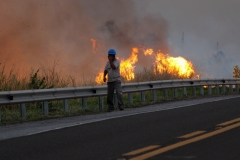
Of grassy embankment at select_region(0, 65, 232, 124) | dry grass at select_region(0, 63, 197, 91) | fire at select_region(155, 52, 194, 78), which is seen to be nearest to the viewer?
grassy embankment at select_region(0, 65, 232, 124)

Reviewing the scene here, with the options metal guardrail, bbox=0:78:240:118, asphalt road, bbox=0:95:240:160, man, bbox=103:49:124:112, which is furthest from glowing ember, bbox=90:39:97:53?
asphalt road, bbox=0:95:240:160

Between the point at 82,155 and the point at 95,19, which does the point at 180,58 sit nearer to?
the point at 95,19

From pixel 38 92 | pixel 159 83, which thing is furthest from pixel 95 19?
pixel 38 92

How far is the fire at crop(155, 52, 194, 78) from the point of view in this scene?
3012cm

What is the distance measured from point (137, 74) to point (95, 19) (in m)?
9.11

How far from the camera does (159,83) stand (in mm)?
23266

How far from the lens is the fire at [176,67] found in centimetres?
3012

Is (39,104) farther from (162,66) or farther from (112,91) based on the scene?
(162,66)

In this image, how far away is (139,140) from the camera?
1083cm

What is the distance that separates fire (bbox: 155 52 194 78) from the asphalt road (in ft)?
50.2

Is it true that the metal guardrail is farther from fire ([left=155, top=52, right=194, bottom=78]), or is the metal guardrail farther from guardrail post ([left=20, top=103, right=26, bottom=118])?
fire ([left=155, top=52, right=194, bottom=78])

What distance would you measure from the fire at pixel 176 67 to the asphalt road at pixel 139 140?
15303 millimetres

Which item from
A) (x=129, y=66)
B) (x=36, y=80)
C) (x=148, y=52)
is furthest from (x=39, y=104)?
(x=148, y=52)

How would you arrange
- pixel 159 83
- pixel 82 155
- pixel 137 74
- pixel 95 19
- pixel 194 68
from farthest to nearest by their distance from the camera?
pixel 95 19
pixel 194 68
pixel 137 74
pixel 159 83
pixel 82 155
